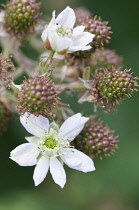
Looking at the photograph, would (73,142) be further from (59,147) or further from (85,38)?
(85,38)

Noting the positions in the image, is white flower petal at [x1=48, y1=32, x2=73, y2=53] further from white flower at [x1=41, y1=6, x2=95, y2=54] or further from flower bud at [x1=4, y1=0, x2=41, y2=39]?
flower bud at [x1=4, y1=0, x2=41, y2=39]

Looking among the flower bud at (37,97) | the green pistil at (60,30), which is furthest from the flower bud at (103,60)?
the flower bud at (37,97)

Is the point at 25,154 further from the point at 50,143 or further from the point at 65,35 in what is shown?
the point at 65,35

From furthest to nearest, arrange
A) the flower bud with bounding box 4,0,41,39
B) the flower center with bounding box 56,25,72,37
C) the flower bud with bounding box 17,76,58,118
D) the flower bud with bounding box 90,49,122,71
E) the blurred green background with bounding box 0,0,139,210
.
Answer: the blurred green background with bounding box 0,0,139,210
the flower bud with bounding box 90,49,122,71
the flower bud with bounding box 4,0,41,39
the flower center with bounding box 56,25,72,37
the flower bud with bounding box 17,76,58,118

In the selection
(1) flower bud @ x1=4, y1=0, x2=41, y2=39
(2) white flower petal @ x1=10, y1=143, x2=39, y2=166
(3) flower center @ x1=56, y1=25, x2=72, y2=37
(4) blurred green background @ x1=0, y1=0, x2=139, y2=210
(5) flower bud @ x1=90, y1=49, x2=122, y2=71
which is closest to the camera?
(2) white flower petal @ x1=10, y1=143, x2=39, y2=166

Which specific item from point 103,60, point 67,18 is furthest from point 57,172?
point 103,60

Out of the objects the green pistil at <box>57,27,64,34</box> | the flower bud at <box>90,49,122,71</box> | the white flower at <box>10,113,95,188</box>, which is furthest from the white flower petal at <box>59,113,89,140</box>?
the flower bud at <box>90,49,122,71</box>

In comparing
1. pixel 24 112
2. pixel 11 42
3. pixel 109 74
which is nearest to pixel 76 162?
pixel 24 112
